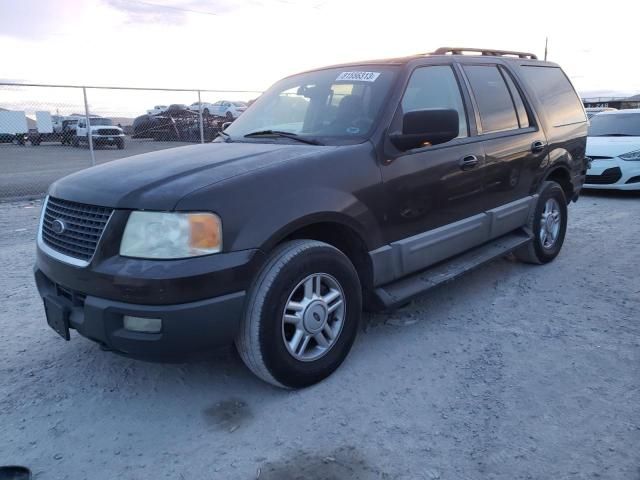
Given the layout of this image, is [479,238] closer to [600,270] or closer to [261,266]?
[600,270]

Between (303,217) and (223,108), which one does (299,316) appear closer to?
(303,217)

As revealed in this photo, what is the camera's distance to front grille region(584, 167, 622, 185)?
8938 millimetres

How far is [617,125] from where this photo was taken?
1009 cm

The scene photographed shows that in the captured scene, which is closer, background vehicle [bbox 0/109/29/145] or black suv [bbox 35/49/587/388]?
black suv [bbox 35/49/587/388]

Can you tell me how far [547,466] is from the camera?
7.62ft

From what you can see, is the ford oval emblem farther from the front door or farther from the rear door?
the rear door

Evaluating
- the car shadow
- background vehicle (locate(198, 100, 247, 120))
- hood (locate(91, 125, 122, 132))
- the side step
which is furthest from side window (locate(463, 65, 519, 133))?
hood (locate(91, 125, 122, 132))

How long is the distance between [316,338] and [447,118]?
156 centimetres

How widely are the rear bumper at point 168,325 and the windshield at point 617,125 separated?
32.0 feet

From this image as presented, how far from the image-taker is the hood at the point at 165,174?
2.59 meters

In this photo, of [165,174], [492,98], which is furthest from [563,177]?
[165,174]

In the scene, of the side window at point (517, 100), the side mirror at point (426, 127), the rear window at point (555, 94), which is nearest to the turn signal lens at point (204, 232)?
the side mirror at point (426, 127)

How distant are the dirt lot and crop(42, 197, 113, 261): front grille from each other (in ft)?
30.0

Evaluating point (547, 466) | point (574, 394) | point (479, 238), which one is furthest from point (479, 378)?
point (479, 238)
